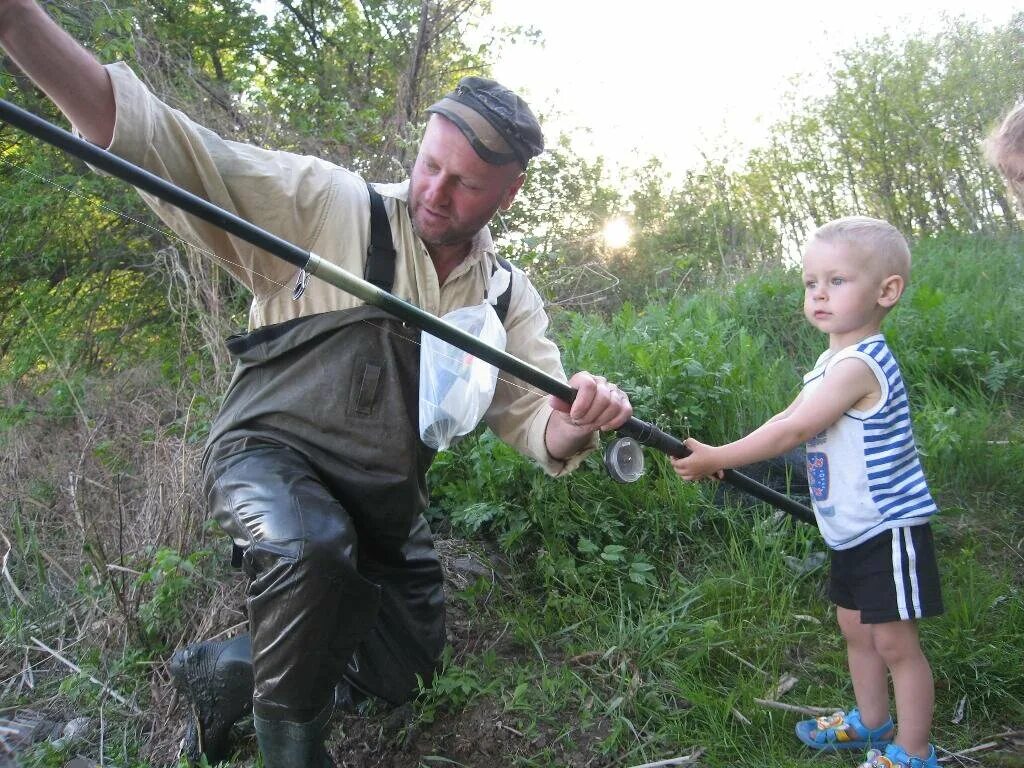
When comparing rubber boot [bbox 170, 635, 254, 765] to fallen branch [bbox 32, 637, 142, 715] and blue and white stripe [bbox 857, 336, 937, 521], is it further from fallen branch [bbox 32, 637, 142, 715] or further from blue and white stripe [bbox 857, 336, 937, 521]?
blue and white stripe [bbox 857, 336, 937, 521]

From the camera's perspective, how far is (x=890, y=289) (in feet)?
8.55

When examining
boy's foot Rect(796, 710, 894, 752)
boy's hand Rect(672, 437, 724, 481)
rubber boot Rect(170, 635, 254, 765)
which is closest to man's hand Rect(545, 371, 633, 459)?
boy's hand Rect(672, 437, 724, 481)

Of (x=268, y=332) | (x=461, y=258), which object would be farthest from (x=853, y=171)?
(x=268, y=332)

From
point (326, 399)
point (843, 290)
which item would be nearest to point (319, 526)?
point (326, 399)

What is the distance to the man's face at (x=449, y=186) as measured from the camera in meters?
2.82

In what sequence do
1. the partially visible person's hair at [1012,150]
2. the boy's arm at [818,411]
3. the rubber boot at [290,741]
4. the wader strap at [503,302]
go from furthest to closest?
the wader strap at [503,302], the partially visible person's hair at [1012,150], the boy's arm at [818,411], the rubber boot at [290,741]

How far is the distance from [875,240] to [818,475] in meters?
0.79

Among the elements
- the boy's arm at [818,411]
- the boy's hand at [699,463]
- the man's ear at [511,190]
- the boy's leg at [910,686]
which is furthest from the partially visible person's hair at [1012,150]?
the man's ear at [511,190]

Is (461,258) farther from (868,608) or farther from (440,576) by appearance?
(868,608)

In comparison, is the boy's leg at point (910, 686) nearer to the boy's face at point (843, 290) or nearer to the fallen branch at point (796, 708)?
the fallen branch at point (796, 708)

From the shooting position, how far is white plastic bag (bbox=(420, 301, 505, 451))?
2.78 meters

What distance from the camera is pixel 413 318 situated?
2.34 meters

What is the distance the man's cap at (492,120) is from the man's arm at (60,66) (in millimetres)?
1106

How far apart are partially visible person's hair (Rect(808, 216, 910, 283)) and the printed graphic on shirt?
0.64 m
